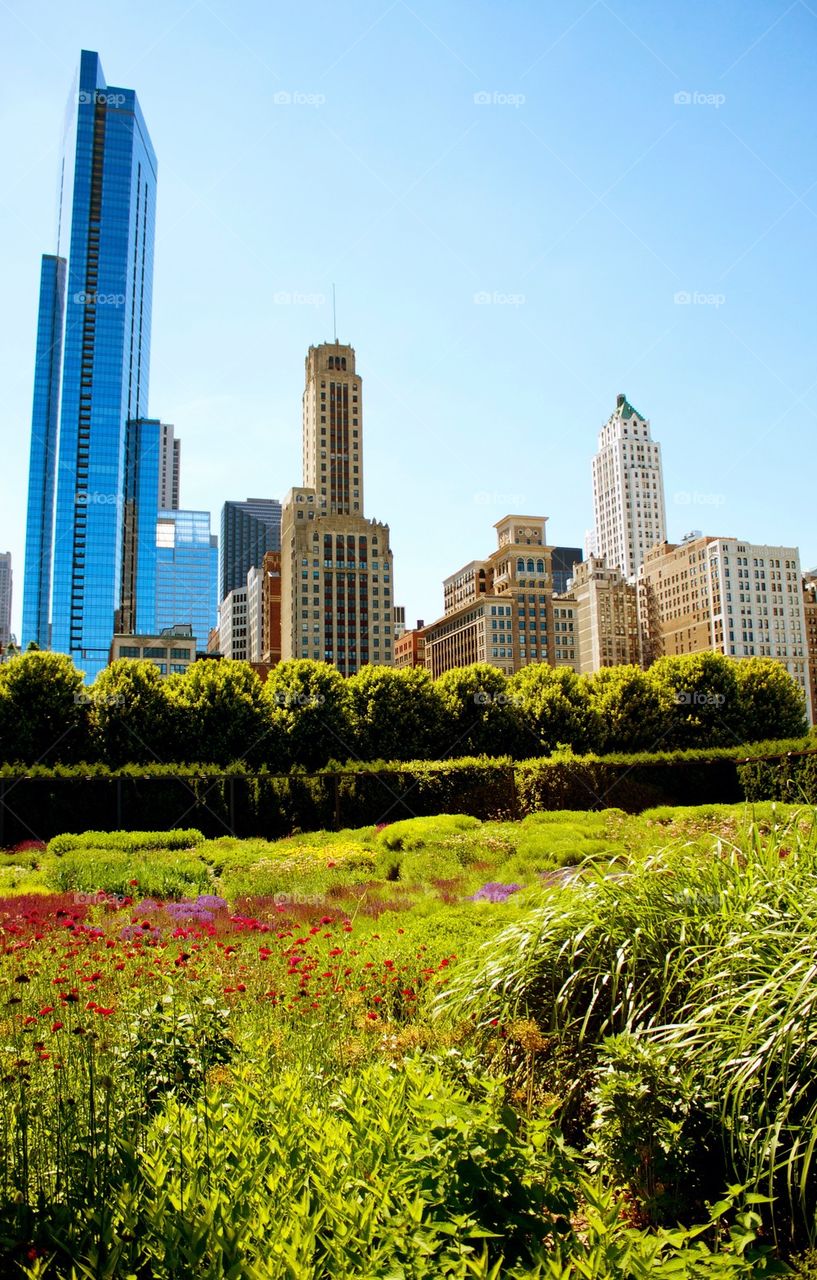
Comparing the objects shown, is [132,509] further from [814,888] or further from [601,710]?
[814,888]

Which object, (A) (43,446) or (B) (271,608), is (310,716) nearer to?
(B) (271,608)

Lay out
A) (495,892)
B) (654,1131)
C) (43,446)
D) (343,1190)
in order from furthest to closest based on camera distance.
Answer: (43,446)
(495,892)
(654,1131)
(343,1190)

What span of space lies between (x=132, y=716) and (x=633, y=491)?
558 feet

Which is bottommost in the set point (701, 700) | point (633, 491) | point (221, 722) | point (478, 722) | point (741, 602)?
point (221, 722)

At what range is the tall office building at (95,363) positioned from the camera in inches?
5556

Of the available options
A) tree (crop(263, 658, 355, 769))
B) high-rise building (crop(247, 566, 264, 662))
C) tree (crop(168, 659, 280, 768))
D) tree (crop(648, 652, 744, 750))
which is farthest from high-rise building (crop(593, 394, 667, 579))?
tree (crop(168, 659, 280, 768))

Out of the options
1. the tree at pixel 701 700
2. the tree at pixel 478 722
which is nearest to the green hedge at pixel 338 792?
the tree at pixel 478 722

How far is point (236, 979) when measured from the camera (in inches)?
261

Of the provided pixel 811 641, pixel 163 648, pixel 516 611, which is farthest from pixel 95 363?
pixel 811 641

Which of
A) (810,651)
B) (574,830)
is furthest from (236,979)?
(810,651)

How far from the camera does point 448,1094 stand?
350 centimetres

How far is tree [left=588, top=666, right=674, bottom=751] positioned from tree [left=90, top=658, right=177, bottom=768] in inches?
774

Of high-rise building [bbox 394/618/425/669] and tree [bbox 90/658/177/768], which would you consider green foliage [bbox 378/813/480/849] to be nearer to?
tree [bbox 90/658/177/768]

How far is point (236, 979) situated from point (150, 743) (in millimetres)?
25426
